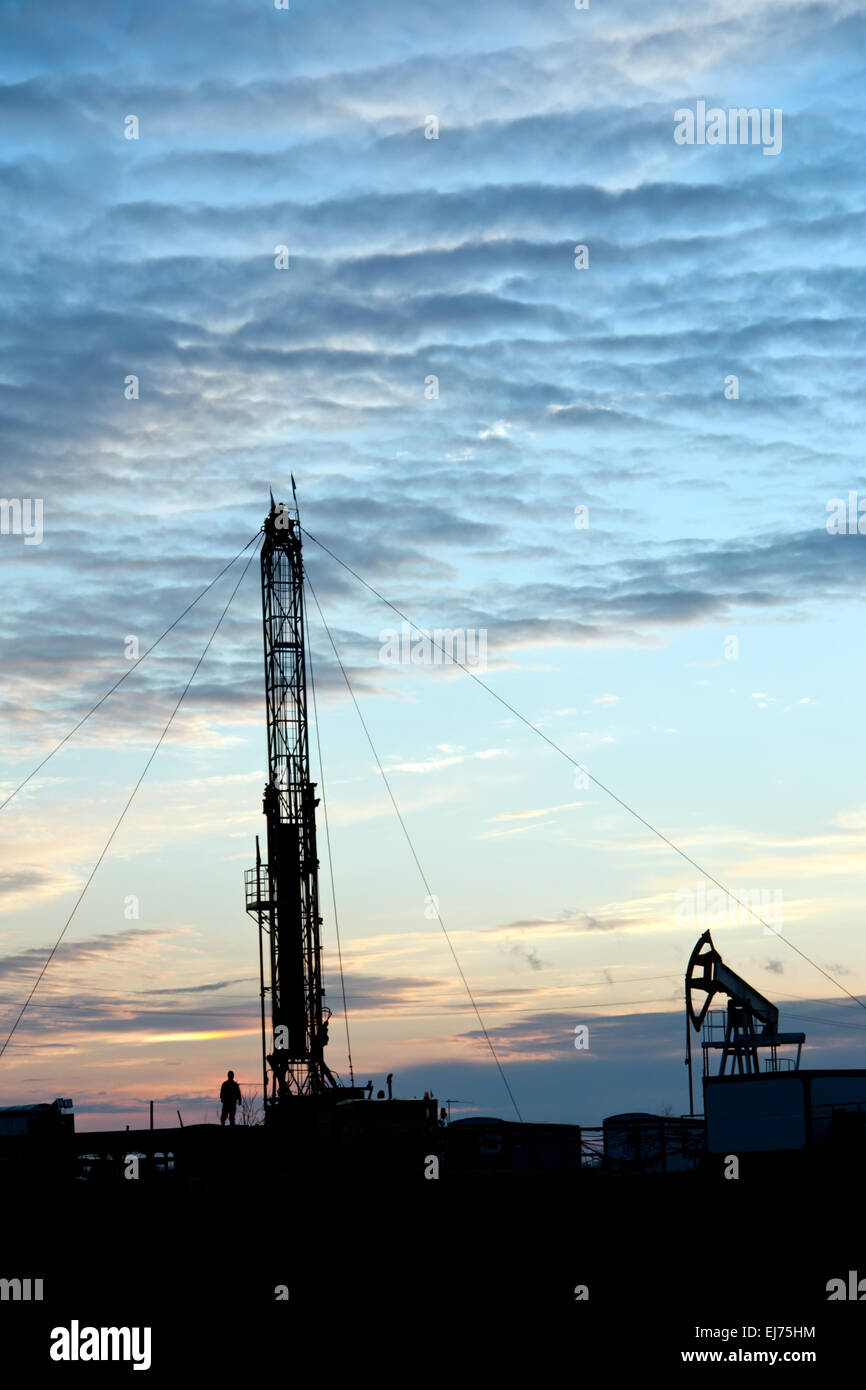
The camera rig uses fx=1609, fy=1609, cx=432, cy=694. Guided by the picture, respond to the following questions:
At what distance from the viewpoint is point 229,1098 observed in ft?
196

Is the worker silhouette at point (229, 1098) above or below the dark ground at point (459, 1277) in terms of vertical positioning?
above

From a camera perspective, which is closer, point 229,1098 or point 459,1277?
point 459,1277

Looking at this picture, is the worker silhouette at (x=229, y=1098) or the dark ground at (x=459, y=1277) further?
the worker silhouette at (x=229, y=1098)

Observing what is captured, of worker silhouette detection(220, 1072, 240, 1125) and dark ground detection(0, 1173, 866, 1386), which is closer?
dark ground detection(0, 1173, 866, 1386)

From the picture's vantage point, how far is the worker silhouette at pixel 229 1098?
5950 cm

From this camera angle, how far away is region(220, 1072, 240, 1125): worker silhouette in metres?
59.5

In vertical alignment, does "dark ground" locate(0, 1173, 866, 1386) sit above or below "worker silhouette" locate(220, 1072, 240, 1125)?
below
